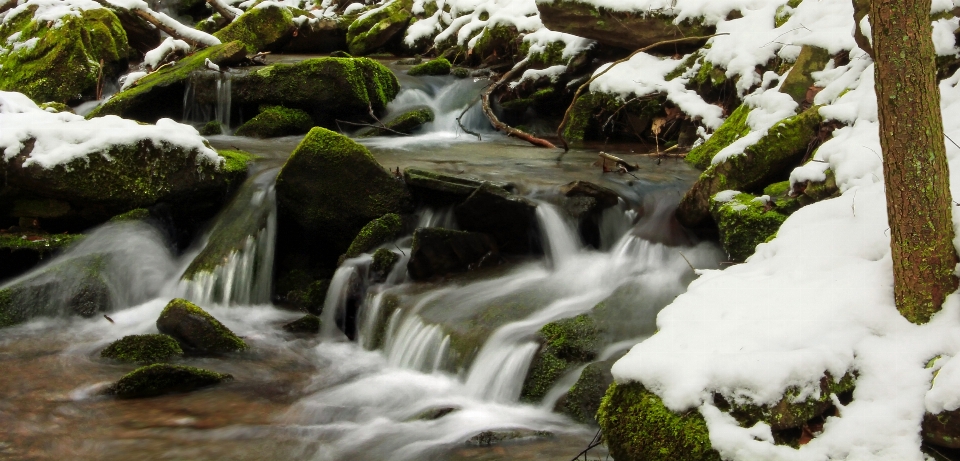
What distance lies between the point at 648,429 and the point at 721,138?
6448 millimetres

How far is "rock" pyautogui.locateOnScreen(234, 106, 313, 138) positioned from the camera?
1138 cm

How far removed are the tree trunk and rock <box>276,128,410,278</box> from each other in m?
5.12

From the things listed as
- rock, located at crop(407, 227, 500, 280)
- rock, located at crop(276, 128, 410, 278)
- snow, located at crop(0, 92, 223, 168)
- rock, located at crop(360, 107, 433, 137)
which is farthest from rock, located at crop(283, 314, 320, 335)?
rock, located at crop(360, 107, 433, 137)

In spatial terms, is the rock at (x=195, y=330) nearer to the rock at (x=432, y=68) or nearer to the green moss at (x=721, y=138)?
the green moss at (x=721, y=138)

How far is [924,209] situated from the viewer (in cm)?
325

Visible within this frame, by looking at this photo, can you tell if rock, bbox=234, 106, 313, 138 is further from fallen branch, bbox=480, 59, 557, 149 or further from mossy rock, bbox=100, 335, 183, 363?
mossy rock, bbox=100, 335, 183, 363

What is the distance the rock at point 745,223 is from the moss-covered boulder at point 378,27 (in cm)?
1239

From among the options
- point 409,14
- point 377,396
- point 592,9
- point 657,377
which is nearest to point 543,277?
point 377,396

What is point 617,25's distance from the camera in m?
11.3

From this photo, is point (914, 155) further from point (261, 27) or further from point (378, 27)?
point (378, 27)

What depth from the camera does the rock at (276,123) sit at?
11383mm

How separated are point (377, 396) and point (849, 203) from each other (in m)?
3.41

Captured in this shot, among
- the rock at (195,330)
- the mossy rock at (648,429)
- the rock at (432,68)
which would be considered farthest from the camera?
the rock at (432,68)

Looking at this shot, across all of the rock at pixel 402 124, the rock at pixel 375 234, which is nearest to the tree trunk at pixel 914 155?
the rock at pixel 375 234
